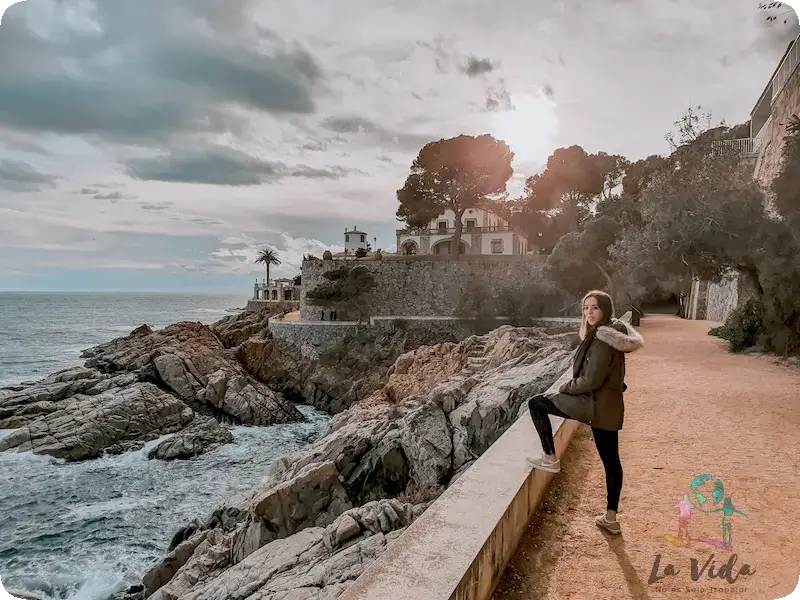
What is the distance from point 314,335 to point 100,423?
597 inches

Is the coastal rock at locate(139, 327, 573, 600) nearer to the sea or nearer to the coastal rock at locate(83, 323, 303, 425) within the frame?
the sea

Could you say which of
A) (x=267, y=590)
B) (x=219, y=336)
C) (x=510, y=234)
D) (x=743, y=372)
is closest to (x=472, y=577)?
(x=267, y=590)

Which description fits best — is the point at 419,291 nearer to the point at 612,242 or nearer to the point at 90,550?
the point at 612,242

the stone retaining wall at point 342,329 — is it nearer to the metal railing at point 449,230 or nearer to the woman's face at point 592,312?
the metal railing at point 449,230

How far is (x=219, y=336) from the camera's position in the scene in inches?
1410

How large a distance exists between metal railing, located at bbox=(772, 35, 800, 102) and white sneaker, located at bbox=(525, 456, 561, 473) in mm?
18233

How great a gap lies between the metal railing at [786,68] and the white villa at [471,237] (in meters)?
26.2

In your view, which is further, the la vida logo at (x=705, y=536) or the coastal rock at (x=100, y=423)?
the coastal rock at (x=100, y=423)

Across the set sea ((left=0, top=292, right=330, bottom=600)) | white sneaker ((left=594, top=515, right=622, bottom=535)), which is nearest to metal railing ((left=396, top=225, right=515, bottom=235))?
sea ((left=0, top=292, right=330, bottom=600))

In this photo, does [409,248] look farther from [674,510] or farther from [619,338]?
[619,338]

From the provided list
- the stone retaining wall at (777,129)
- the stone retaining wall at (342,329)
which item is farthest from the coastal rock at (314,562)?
the stone retaining wall at (342,329)

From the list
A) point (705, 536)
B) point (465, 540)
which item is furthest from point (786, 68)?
point (465, 540)

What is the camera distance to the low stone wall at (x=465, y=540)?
2631 millimetres

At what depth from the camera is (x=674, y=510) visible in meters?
4.16
